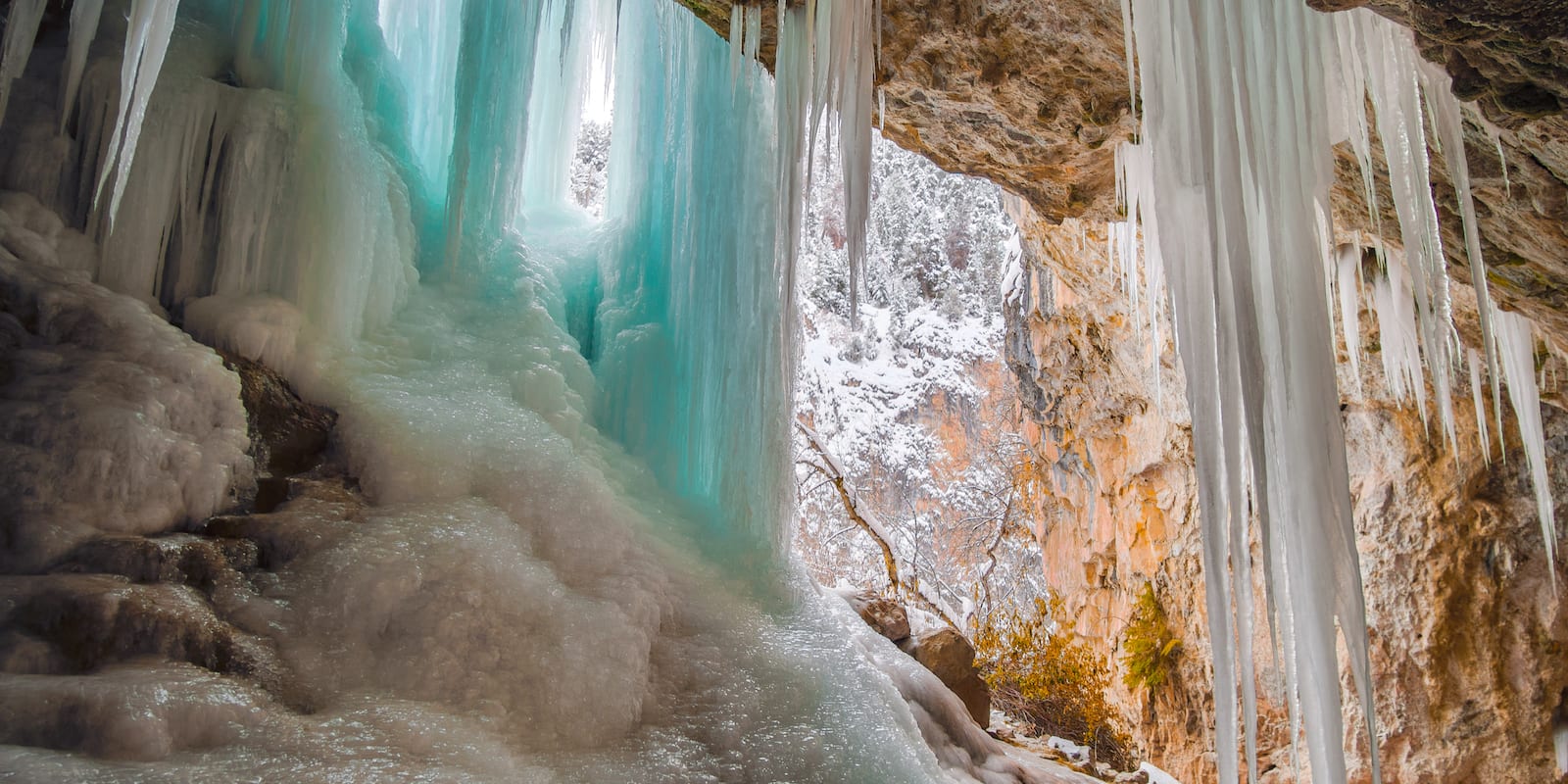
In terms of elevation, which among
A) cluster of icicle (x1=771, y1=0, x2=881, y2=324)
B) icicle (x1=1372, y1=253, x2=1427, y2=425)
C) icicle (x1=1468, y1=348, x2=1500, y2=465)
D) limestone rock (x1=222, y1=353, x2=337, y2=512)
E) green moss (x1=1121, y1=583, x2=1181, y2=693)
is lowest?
green moss (x1=1121, y1=583, x2=1181, y2=693)

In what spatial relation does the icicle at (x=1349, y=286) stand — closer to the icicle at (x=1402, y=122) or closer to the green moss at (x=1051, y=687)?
the icicle at (x=1402, y=122)

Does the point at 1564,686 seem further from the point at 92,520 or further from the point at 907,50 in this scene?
the point at 92,520

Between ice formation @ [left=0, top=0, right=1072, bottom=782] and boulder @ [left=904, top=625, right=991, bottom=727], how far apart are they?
823 millimetres

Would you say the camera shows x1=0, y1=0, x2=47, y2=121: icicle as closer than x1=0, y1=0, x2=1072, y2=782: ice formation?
No

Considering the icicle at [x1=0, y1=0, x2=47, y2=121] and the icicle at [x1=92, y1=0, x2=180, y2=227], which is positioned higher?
the icicle at [x1=0, y1=0, x2=47, y2=121]

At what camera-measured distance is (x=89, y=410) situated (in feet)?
8.43

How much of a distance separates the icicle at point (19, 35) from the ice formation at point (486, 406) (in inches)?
12.3

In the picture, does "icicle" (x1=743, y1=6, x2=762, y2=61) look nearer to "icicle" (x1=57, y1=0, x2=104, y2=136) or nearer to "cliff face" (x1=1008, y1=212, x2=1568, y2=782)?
"icicle" (x1=57, y1=0, x2=104, y2=136)

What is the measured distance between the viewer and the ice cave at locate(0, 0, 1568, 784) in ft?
5.26

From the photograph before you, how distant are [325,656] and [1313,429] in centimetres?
252

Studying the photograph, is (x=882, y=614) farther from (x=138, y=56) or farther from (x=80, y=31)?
(x=80, y=31)

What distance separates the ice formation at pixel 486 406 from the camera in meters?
2.38

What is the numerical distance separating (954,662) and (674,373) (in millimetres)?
2121

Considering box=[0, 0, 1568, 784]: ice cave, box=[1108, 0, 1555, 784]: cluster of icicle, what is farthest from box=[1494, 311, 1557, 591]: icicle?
box=[1108, 0, 1555, 784]: cluster of icicle
